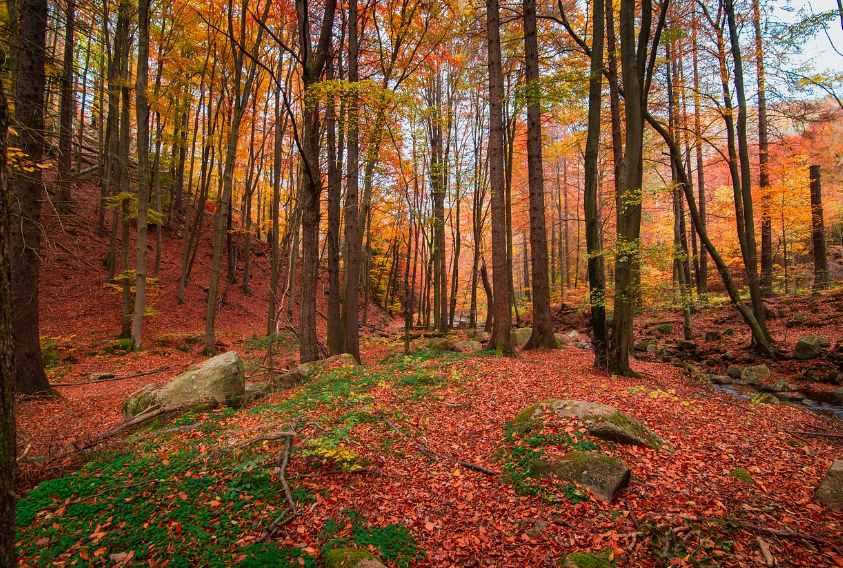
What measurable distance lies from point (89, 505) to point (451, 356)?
7.29 metres

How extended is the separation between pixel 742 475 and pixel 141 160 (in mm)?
15260

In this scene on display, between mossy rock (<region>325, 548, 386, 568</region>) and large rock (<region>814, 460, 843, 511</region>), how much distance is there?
3881 millimetres

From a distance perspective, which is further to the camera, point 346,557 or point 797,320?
point 797,320

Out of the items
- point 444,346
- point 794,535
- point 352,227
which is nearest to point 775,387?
point 794,535

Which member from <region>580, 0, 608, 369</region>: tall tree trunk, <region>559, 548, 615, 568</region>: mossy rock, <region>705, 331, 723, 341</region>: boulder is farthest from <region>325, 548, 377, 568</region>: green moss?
<region>705, 331, 723, 341</region>: boulder

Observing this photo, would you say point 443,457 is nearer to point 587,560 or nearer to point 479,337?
point 587,560

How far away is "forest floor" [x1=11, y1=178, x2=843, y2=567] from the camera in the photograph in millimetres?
2826

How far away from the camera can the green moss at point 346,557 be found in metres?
2.62

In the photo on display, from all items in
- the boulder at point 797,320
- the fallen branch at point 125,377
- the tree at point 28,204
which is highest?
the tree at point 28,204

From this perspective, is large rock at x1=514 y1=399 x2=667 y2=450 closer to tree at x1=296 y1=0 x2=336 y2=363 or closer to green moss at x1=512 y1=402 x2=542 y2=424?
green moss at x1=512 y1=402 x2=542 y2=424

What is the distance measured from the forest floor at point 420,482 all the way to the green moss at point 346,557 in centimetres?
16

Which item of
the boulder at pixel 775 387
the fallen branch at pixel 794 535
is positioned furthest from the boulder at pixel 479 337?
the fallen branch at pixel 794 535

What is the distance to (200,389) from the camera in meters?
6.04

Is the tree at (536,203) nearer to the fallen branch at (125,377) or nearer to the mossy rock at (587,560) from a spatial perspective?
the mossy rock at (587,560)
